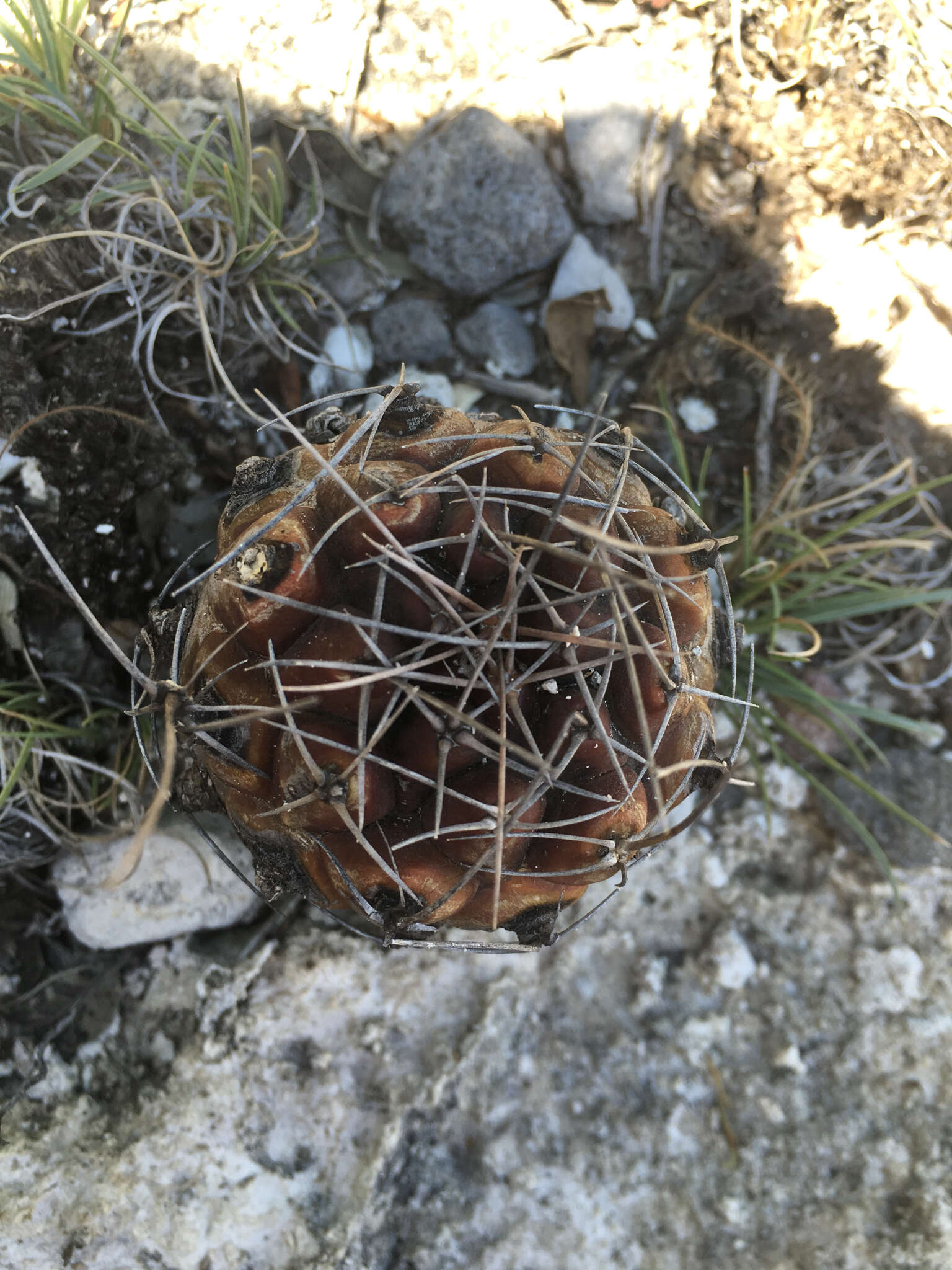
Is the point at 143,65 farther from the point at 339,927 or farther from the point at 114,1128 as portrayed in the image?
the point at 114,1128

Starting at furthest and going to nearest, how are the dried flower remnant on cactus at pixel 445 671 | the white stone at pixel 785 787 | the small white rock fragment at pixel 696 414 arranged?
the small white rock fragment at pixel 696 414, the white stone at pixel 785 787, the dried flower remnant on cactus at pixel 445 671

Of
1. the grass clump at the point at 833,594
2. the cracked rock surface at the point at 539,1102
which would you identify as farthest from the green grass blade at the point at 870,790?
the cracked rock surface at the point at 539,1102

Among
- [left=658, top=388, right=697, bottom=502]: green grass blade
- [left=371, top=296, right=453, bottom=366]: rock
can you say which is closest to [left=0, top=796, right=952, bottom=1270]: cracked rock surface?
[left=658, top=388, right=697, bottom=502]: green grass blade

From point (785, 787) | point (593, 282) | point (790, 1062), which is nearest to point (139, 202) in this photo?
point (593, 282)

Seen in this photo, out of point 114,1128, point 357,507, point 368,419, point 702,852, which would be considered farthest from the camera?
point 702,852

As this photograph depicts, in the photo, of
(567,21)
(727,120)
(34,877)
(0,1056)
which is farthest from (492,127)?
(0,1056)

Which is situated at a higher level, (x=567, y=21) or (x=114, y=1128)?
(x=567, y=21)

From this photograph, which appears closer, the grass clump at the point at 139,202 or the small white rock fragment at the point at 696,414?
the grass clump at the point at 139,202

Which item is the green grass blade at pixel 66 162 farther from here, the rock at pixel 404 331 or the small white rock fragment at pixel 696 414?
the small white rock fragment at pixel 696 414
